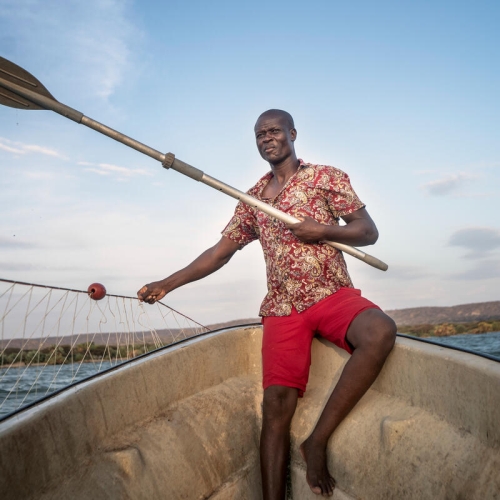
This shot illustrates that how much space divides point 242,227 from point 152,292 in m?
0.67

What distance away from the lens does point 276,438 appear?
7.27ft

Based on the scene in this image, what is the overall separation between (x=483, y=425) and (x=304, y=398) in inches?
37.9

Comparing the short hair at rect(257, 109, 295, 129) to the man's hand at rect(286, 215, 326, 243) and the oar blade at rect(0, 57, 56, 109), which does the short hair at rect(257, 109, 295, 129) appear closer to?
the man's hand at rect(286, 215, 326, 243)

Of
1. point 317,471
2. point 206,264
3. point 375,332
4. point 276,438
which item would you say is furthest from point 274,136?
point 317,471

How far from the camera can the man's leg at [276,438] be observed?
2.09 meters

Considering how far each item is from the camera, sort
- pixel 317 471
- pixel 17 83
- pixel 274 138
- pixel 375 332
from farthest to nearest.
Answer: pixel 274 138
pixel 17 83
pixel 375 332
pixel 317 471

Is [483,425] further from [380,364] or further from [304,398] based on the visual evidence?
[304,398]

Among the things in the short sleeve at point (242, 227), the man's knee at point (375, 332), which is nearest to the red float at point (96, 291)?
the short sleeve at point (242, 227)

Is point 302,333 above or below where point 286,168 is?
below

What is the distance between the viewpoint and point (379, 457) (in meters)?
2.00

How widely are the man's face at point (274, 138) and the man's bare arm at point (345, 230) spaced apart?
51 cm

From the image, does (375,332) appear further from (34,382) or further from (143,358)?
(34,382)

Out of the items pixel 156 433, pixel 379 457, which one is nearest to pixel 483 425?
pixel 379 457

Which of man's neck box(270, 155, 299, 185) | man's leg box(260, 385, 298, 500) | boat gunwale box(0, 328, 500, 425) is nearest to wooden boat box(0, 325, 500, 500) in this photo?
boat gunwale box(0, 328, 500, 425)
